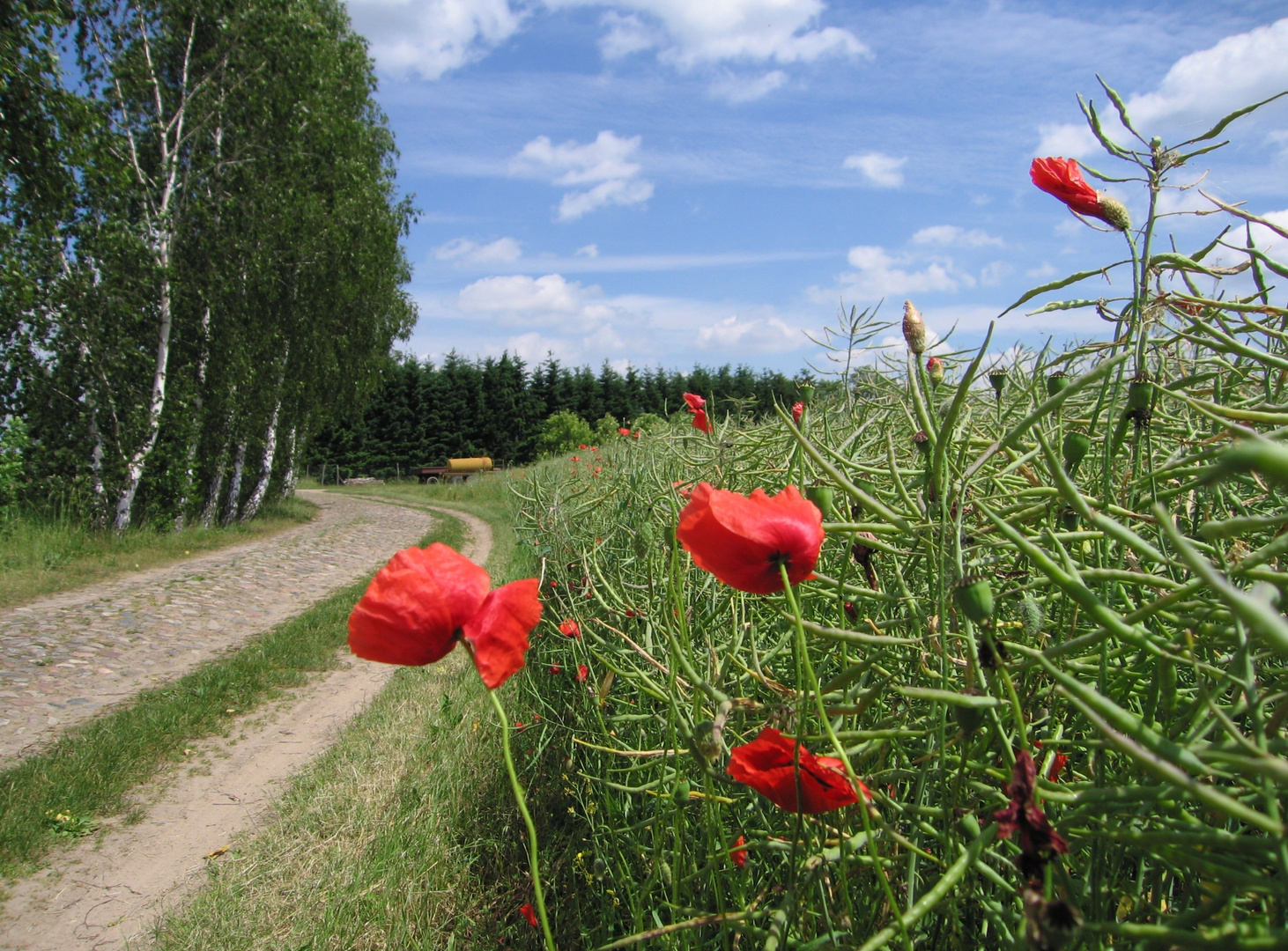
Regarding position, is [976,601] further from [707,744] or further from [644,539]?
[644,539]

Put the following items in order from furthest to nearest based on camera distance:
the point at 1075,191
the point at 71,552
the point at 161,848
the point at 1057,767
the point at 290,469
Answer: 1. the point at 290,469
2. the point at 71,552
3. the point at 161,848
4. the point at 1075,191
5. the point at 1057,767

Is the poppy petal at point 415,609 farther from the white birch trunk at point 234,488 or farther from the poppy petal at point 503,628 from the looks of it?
the white birch trunk at point 234,488

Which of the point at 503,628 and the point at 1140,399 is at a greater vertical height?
the point at 1140,399

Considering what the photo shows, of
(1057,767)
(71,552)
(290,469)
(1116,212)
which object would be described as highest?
(1116,212)

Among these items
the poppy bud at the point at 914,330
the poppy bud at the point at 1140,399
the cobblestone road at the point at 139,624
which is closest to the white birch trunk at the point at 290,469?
the cobblestone road at the point at 139,624

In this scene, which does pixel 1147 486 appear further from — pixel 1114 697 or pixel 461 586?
pixel 461 586

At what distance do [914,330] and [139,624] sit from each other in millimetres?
5939

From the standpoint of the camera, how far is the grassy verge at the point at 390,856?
193 centimetres

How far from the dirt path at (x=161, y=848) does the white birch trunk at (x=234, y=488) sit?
7.43 meters

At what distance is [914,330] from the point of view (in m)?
0.70

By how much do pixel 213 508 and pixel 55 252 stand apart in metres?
3.74

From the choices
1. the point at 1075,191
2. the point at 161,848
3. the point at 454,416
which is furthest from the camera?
the point at 454,416

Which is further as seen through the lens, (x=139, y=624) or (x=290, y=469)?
(x=290, y=469)

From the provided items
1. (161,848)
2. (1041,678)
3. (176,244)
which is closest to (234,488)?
(176,244)
